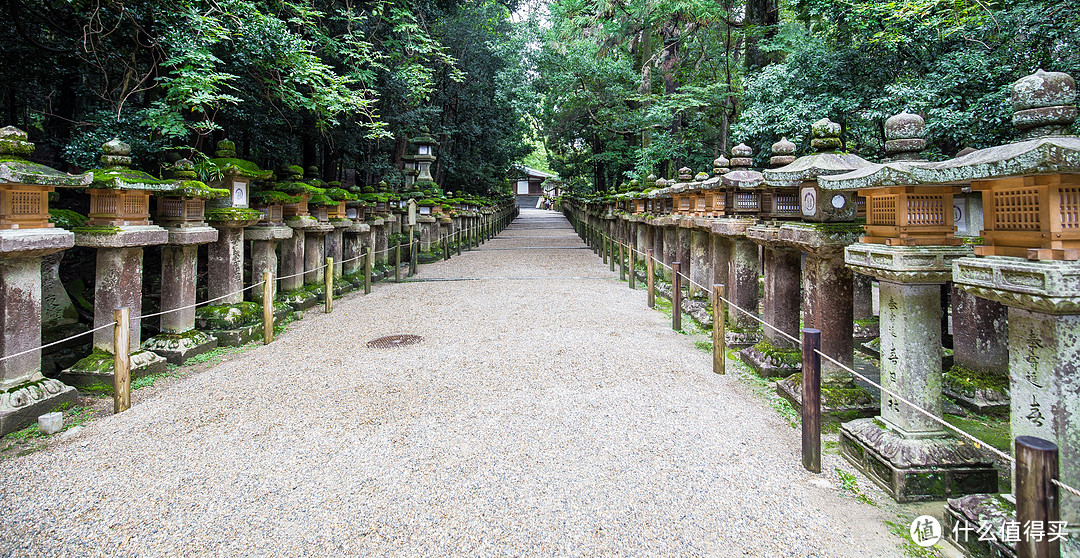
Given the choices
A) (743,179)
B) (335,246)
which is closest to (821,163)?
(743,179)

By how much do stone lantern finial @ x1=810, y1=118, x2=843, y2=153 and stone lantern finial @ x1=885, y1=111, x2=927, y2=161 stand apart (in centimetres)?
99

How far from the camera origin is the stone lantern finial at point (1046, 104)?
2.37m

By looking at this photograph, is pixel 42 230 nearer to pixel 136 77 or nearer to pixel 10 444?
pixel 10 444

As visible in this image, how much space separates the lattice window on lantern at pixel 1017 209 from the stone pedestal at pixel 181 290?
6.89 m

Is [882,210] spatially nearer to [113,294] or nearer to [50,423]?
[50,423]

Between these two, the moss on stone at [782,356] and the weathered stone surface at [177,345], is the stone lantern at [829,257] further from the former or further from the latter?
the weathered stone surface at [177,345]

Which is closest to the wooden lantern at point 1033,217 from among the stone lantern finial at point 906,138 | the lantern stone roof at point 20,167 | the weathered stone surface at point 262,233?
the stone lantern finial at point 906,138

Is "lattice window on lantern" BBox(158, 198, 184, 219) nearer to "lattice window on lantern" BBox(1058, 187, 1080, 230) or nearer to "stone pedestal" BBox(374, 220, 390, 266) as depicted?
"stone pedestal" BBox(374, 220, 390, 266)

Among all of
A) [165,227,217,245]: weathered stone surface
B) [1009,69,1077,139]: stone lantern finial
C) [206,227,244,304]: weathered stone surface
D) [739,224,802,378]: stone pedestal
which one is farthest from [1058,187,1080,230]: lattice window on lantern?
[206,227,244,304]: weathered stone surface

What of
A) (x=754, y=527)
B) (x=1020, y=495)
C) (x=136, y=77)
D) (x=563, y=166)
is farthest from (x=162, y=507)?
(x=563, y=166)

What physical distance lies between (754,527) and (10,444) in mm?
5037

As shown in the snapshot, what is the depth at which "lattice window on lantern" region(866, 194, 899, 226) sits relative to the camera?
10.5 ft

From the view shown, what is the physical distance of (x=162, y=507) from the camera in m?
3.05

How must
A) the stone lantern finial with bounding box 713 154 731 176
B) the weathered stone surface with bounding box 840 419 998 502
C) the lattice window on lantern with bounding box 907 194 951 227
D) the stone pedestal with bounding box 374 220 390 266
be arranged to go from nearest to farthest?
the weathered stone surface with bounding box 840 419 998 502
the lattice window on lantern with bounding box 907 194 951 227
the stone lantern finial with bounding box 713 154 731 176
the stone pedestal with bounding box 374 220 390 266
